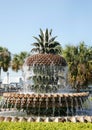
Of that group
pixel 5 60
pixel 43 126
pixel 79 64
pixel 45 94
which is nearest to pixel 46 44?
pixel 45 94

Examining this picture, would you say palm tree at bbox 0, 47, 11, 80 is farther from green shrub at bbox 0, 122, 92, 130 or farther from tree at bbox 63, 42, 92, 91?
green shrub at bbox 0, 122, 92, 130

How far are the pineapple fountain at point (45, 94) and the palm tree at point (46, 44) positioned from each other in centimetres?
86

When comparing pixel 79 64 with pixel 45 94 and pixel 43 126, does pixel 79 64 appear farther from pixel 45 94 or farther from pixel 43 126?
pixel 43 126

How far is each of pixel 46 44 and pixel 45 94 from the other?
3166 mm

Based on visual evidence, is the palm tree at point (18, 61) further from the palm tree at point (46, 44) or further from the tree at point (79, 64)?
the palm tree at point (46, 44)

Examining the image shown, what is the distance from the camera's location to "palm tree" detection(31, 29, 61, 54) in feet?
49.8

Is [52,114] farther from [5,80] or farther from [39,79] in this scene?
[5,80]

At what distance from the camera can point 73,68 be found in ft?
141

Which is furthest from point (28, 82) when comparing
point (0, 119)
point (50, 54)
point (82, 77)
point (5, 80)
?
point (5, 80)

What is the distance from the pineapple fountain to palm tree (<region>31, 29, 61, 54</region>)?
0.86 meters

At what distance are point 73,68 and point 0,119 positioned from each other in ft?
108

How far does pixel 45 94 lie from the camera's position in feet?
41.6

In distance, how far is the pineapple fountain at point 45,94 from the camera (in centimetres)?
1267

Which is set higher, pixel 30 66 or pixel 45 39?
pixel 45 39
